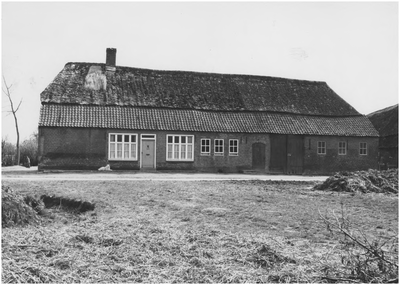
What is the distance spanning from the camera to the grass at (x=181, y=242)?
16.7 feet

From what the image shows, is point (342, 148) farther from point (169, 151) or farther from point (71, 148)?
point (71, 148)

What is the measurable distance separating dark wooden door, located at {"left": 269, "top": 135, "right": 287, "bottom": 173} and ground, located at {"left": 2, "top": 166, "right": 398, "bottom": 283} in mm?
16805

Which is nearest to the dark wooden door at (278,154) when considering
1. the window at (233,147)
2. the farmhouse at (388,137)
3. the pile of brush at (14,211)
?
the window at (233,147)

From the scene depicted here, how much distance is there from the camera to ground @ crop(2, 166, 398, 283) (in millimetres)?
5105

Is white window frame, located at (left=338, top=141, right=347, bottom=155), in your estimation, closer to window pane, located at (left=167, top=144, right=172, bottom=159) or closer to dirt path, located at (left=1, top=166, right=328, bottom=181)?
dirt path, located at (left=1, top=166, right=328, bottom=181)

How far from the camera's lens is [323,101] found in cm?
3256

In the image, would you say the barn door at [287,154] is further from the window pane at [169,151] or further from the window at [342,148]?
the window pane at [169,151]

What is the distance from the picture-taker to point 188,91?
3017 centimetres

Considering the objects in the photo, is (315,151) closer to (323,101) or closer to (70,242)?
(323,101)

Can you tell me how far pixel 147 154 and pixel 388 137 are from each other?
20841 mm

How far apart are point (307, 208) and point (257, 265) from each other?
5832mm

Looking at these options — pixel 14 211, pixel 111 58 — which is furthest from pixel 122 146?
pixel 14 211

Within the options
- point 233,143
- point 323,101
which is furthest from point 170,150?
A: point 323,101

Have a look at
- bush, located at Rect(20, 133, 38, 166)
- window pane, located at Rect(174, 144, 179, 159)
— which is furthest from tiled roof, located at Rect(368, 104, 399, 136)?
bush, located at Rect(20, 133, 38, 166)
